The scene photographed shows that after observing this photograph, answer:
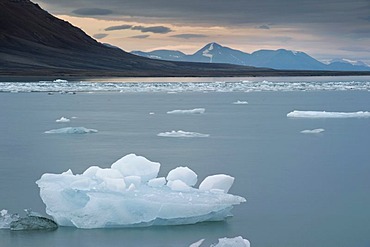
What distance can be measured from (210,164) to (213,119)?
6242 mm

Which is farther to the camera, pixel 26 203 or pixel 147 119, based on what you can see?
pixel 147 119

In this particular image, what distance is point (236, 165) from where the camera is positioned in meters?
7.31

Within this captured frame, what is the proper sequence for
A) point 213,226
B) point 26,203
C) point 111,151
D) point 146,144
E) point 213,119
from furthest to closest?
point 213,119 < point 146,144 < point 111,151 < point 26,203 < point 213,226

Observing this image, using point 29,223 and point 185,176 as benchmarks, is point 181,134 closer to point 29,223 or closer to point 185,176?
point 185,176

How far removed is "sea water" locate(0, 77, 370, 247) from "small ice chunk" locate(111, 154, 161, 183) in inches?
26.4

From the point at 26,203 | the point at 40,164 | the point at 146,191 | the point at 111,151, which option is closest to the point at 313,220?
the point at 146,191

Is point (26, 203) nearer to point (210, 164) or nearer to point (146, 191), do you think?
point (146, 191)

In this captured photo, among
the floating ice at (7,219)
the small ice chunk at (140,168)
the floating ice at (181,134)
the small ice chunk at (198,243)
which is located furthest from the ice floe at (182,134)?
the small ice chunk at (198,243)

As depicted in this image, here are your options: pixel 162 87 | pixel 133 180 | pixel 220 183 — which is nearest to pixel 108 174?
pixel 133 180

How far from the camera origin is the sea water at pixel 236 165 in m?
4.54

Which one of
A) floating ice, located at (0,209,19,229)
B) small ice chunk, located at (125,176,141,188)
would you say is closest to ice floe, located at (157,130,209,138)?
small ice chunk, located at (125,176,141,188)

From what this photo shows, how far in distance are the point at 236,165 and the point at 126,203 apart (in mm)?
2828

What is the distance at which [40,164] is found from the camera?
7434 millimetres

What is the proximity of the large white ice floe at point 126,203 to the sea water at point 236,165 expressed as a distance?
7cm
